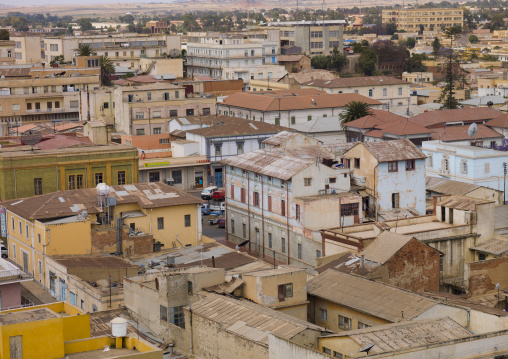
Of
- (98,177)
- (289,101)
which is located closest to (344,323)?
(98,177)

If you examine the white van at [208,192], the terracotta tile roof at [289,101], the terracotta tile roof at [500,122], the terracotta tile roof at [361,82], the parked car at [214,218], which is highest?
the terracotta tile roof at [361,82]

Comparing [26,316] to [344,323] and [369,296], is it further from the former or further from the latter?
[369,296]

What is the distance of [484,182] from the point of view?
69375 mm

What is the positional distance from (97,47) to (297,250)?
285 ft

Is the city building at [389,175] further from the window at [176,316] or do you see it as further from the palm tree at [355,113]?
the palm tree at [355,113]

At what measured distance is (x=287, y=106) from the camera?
313ft

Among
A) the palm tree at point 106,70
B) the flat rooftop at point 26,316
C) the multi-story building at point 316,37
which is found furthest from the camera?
the multi-story building at point 316,37

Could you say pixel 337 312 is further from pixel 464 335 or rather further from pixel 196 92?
pixel 196 92

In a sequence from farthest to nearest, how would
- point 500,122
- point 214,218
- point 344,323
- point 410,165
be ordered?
1. point 500,122
2. point 214,218
3. point 410,165
4. point 344,323

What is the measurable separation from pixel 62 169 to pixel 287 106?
128ft

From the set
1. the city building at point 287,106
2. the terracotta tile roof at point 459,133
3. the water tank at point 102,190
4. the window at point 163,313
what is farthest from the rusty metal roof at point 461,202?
the city building at point 287,106

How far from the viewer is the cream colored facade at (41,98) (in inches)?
3639

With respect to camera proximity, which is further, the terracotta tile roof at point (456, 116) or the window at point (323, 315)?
the terracotta tile roof at point (456, 116)

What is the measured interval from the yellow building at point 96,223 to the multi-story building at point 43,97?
1539 inches
